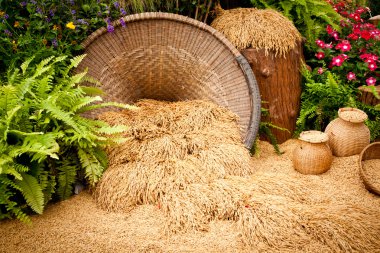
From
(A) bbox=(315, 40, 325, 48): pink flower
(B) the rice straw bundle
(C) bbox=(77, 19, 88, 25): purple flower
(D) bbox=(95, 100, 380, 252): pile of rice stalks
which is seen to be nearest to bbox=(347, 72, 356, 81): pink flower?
(A) bbox=(315, 40, 325, 48): pink flower

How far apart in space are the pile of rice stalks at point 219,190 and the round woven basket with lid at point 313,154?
3.6 inches

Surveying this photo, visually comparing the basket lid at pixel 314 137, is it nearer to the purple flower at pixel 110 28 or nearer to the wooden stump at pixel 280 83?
the wooden stump at pixel 280 83

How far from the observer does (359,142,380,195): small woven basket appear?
3.15m

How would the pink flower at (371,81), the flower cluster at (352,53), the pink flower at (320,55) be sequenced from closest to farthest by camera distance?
the pink flower at (371,81) → the flower cluster at (352,53) → the pink flower at (320,55)

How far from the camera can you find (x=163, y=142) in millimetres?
3273

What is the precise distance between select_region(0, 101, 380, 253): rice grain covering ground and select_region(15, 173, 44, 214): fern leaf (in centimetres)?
18

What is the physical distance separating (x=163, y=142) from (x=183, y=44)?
1181 millimetres

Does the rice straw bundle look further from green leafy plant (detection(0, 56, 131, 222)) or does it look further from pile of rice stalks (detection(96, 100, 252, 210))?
green leafy plant (detection(0, 56, 131, 222))

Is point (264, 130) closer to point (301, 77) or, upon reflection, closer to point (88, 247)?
point (301, 77)

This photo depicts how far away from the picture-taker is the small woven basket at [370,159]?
10.3 ft

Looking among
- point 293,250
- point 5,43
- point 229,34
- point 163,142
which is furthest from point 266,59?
point 5,43

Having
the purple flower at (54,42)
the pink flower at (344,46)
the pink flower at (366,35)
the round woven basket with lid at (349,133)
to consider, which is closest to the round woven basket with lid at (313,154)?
the round woven basket with lid at (349,133)

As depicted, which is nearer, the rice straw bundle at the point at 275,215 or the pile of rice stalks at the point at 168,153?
the rice straw bundle at the point at 275,215

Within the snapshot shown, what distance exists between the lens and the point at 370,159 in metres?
3.59
